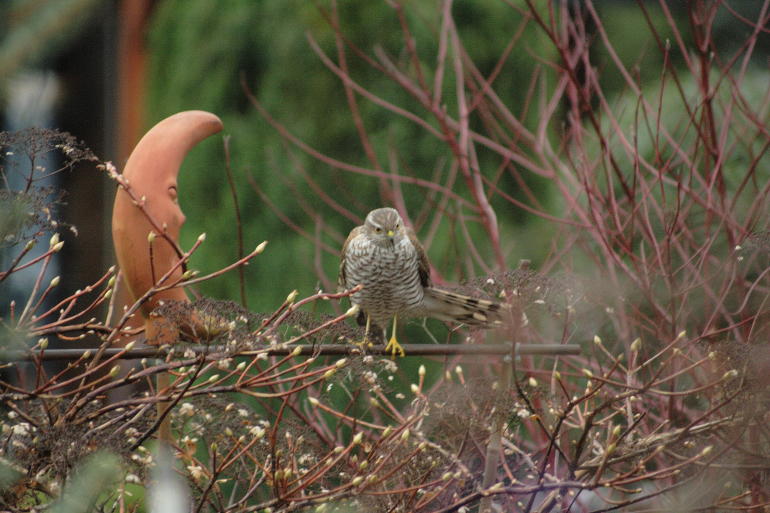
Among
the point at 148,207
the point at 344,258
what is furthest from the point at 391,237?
the point at 148,207

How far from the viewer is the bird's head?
1.81 metres

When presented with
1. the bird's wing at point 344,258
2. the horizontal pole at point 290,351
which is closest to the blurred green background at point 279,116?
the bird's wing at point 344,258

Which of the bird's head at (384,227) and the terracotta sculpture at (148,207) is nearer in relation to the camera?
the terracotta sculpture at (148,207)

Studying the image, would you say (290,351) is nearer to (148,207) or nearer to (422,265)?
(148,207)

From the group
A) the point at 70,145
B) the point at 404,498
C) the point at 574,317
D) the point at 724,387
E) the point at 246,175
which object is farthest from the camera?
the point at 246,175

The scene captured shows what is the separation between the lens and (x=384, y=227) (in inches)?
71.9

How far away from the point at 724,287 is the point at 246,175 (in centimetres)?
152

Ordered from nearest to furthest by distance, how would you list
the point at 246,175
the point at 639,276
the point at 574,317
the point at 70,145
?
the point at 70,145 → the point at 574,317 → the point at 639,276 → the point at 246,175

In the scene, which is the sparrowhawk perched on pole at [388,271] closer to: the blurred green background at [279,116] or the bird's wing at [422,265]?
the bird's wing at [422,265]

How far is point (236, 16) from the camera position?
2809 mm

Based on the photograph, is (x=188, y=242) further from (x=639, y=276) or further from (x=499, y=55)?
(x=639, y=276)

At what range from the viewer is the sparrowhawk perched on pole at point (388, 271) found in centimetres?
178

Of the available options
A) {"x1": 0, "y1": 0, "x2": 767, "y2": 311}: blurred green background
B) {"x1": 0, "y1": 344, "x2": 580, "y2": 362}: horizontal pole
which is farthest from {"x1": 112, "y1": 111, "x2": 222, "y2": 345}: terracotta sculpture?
{"x1": 0, "y1": 0, "x2": 767, "y2": 311}: blurred green background

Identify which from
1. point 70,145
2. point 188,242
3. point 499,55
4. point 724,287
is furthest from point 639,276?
point 188,242
